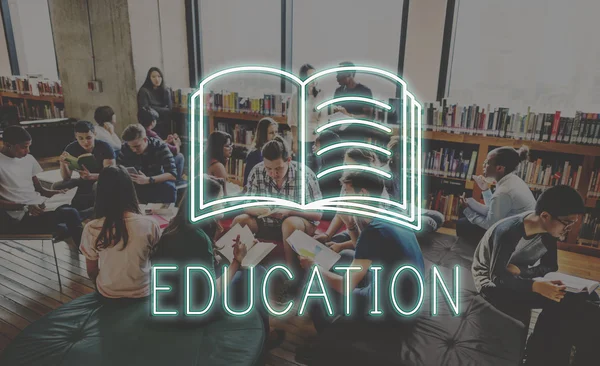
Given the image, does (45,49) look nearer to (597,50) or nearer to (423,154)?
(423,154)

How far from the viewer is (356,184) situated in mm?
2557

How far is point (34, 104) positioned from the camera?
879 centimetres

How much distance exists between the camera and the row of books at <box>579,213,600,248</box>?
4340mm

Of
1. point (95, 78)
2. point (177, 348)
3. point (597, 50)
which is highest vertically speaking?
point (597, 50)

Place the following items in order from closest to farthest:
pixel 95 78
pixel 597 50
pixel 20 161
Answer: pixel 20 161
pixel 597 50
pixel 95 78

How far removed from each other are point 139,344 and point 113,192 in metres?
0.89

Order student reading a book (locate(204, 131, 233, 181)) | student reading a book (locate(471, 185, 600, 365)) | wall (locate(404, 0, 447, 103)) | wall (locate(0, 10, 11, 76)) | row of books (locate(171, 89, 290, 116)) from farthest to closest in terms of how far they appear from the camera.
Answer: wall (locate(0, 10, 11, 76)) → row of books (locate(171, 89, 290, 116)) → wall (locate(404, 0, 447, 103)) → student reading a book (locate(204, 131, 233, 181)) → student reading a book (locate(471, 185, 600, 365))

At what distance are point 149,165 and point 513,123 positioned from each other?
3.72 metres

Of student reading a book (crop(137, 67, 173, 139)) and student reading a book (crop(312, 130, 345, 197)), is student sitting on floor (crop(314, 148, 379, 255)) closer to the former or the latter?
student reading a book (crop(312, 130, 345, 197))

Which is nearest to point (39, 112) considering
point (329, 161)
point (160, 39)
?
point (160, 39)

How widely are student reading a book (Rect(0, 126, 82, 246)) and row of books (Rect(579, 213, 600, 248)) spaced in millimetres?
4956

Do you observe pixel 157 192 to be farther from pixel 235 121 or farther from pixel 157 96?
pixel 157 96

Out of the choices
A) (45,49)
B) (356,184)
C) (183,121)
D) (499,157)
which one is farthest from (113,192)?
(45,49)

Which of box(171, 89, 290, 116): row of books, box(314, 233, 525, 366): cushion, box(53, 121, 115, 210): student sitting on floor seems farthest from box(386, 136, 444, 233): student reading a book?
box(53, 121, 115, 210): student sitting on floor
